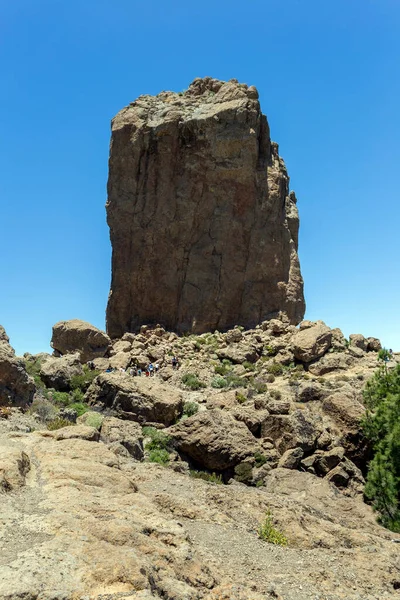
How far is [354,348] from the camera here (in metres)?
33.7

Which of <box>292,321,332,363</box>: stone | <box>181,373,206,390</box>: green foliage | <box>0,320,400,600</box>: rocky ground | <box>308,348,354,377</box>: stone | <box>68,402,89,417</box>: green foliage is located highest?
<box>292,321,332,363</box>: stone

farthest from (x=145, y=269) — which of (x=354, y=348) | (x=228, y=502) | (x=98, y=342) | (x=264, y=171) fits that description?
(x=228, y=502)

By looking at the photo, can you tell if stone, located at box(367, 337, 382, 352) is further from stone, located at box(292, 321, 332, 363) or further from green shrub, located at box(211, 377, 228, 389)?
green shrub, located at box(211, 377, 228, 389)

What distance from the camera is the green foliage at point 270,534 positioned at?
8.77 m

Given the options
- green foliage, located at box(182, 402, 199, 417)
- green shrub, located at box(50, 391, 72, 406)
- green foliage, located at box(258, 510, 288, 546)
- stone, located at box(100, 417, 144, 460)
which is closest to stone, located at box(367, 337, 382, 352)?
green foliage, located at box(182, 402, 199, 417)

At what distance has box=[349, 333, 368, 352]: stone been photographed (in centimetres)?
3466

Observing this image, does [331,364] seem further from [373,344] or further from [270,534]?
[270,534]

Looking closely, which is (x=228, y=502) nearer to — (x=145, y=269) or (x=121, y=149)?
(x=145, y=269)

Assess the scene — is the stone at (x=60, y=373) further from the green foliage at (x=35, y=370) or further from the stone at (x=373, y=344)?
the stone at (x=373, y=344)

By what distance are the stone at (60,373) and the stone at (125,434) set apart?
27.0 feet

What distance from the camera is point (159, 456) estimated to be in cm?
1786

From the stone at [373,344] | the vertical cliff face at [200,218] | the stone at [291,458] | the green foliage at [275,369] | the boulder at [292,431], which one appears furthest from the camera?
the vertical cliff face at [200,218]

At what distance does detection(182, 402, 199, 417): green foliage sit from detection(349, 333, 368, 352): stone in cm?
1433

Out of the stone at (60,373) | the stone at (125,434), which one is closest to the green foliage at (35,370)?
the stone at (60,373)
